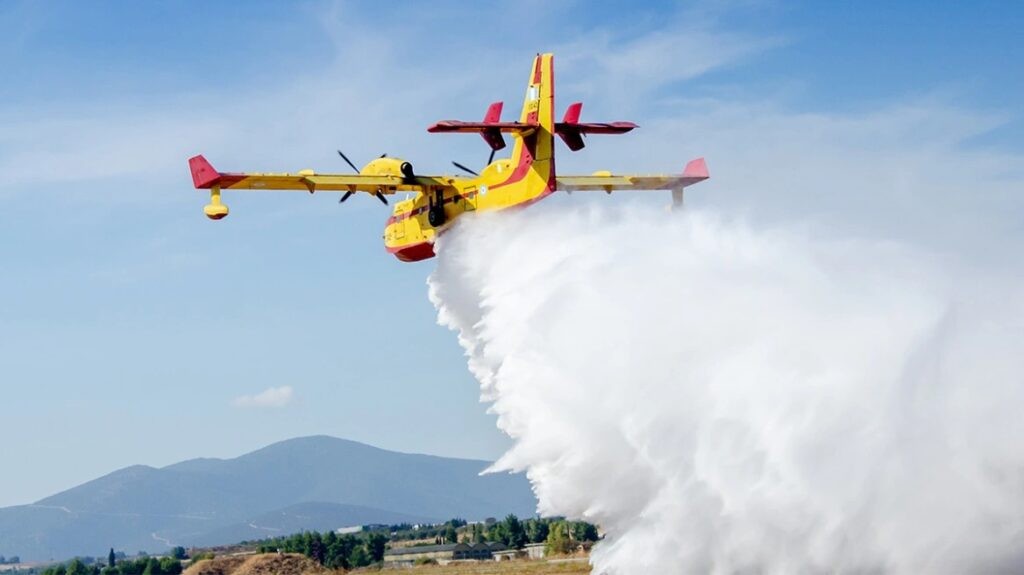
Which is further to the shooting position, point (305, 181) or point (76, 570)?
point (76, 570)

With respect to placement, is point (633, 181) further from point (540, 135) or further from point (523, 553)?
point (523, 553)

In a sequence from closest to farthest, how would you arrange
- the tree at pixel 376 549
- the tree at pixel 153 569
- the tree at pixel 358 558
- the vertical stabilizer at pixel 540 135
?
the vertical stabilizer at pixel 540 135
the tree at pixel 153 569
the tree at pixel 358 558
the tree at pixel 376 549

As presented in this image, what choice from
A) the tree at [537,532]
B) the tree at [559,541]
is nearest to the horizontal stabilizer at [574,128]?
the tree at [559,541]

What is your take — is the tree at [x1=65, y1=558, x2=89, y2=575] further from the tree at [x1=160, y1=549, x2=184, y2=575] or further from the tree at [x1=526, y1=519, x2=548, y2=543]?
the tree at [x1=526, y1=519, x2=548, y2=543]

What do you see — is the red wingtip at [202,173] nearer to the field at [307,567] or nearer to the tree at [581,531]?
the field at [307,567]

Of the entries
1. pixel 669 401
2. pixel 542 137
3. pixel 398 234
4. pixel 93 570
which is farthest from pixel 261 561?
pixel 669 401

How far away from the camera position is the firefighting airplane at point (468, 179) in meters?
37.1

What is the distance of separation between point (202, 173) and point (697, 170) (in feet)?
49.3

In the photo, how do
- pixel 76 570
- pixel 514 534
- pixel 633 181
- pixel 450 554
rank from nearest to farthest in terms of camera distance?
pixel 633 181, pixel 76 570, pixel 450 554, pixel 514 534

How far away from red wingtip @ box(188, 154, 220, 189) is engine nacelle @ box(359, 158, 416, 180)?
4490 millimetres

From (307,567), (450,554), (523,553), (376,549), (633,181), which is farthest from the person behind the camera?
(450,554)

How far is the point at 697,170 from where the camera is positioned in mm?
42031

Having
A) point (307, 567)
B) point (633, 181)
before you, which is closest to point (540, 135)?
point (633, 181)

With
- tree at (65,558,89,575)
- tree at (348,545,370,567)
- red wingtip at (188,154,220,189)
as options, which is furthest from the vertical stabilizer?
tree at (65,558,89,575)
